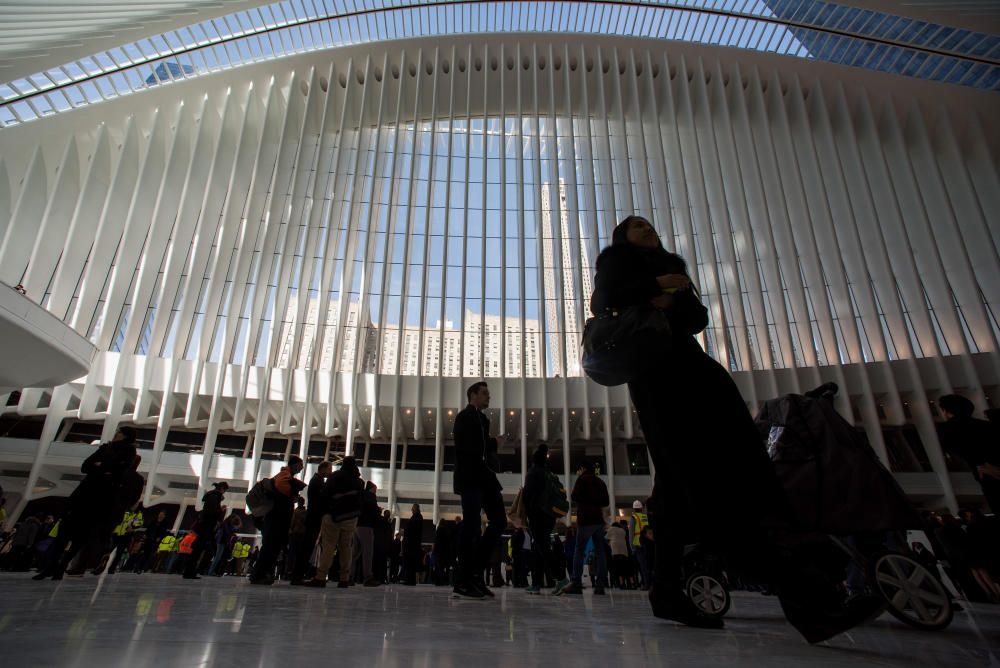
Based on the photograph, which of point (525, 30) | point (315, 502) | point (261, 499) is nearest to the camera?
point (261, 499)

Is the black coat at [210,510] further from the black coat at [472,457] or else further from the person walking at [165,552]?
the person walking at [165,552]

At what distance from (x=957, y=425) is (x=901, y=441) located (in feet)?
81.7

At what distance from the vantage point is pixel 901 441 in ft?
75.2

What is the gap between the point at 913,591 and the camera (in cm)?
224

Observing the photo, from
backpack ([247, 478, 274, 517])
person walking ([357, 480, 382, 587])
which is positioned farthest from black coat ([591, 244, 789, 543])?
person walking ([357, 480, 382, 587])

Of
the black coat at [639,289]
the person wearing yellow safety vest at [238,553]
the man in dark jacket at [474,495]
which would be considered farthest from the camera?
the person wearing yellow safety vest at [238,553]

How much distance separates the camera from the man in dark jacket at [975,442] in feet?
10.2

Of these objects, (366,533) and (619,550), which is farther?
(619,550)

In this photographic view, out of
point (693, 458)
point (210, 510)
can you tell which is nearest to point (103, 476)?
point (210, 510)

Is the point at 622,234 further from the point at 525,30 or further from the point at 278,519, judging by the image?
the point at 525,30

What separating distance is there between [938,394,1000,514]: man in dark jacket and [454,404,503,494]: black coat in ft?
9.83

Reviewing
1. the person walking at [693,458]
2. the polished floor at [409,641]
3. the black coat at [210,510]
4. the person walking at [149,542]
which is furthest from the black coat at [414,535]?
the person walking at [693,458]

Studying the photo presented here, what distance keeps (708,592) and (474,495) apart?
77.4 inches

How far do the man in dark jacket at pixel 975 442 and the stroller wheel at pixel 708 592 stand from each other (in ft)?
5.45
